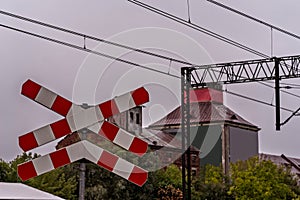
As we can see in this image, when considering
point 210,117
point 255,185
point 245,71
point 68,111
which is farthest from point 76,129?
point 210,117

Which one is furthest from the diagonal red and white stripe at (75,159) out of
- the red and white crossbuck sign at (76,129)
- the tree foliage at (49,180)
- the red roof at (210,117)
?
the red roof at (210,117)

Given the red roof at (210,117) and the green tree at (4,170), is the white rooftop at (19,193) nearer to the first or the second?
the green tree at (4,170)

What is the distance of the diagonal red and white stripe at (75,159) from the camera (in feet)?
20.3

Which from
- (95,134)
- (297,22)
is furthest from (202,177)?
(95,134)

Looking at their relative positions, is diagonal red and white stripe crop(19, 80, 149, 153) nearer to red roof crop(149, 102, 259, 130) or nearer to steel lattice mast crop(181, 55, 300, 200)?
steel lattice mast crop(181, 55, 300, 200)

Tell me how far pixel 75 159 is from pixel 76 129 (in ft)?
0.89

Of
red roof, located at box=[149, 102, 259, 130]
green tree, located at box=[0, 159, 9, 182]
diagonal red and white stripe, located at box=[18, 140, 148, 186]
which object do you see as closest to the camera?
diagonal red and white stripe, located at box=[18, 140, 148, 186]

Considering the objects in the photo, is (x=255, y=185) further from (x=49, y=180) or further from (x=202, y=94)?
(x=49, y=180)

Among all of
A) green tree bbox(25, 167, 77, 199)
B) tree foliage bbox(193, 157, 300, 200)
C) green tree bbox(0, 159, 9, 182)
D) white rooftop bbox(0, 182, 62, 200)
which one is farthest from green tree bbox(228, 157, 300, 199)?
white rooftop bbox(0, 182, 62, 200)

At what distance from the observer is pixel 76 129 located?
6.18 m

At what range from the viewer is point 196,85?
85.6ft

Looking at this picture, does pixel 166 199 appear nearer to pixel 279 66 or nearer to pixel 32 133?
pixel 279 66

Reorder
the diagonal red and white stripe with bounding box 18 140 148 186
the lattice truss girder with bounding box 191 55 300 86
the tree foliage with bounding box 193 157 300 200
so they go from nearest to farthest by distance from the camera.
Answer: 1. the diagonal red and white stripe with bounding box 18 140 148 186
2. the lattice truss girder with bounding box 191 55 300 86
3. the tree foliage with bounding box 193 157 300 200

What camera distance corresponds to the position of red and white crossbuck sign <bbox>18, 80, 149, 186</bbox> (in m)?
6.20
